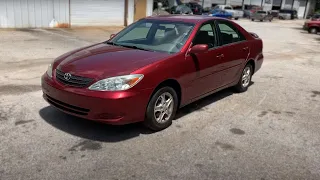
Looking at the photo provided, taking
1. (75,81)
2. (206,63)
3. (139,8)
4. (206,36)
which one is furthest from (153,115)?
(139,8)

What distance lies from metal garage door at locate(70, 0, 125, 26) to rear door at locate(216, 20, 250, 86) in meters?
13.5

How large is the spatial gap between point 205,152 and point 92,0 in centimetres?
1645

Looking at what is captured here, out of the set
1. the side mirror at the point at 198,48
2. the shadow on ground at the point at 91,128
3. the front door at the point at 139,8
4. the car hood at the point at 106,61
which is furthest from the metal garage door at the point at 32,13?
the side mirror at the point at 198,48

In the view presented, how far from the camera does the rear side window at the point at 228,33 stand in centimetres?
591

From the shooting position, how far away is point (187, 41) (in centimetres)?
506

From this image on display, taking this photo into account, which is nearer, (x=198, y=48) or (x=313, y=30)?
(x=198, y=48)

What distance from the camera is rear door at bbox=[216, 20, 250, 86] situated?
19.2 feet

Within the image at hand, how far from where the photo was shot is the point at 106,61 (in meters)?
4.48

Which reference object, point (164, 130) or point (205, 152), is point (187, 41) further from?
point (205, 152)

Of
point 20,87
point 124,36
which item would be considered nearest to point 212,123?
point 124,36

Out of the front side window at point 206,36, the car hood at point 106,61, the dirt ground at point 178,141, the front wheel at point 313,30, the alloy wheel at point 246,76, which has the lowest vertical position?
the front wheel at point 313,30

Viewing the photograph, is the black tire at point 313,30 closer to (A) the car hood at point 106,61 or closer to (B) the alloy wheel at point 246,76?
(B) the alloy wheel at point 246,76

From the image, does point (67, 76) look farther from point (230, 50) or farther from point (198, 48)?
point (230, 50)

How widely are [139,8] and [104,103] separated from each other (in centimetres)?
1840
